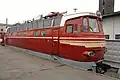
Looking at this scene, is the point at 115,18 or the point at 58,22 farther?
the point at 115,18

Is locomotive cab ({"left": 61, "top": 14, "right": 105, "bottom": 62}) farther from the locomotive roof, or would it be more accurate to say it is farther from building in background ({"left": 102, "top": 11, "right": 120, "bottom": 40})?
building in background ({"left": 102, "top": 11, "right": 120, "bottom": 40})

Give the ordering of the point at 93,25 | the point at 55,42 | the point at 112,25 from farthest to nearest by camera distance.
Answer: the point at 112,25 < the point at 55,42 < the point at 93,25

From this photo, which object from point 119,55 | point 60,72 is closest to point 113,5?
point 119,55

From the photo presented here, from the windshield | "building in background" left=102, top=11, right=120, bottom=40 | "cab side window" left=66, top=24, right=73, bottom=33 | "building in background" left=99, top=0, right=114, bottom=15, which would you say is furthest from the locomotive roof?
"building in background" left=99, top=0, right=114, bottom=15

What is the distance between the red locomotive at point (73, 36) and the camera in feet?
31.6

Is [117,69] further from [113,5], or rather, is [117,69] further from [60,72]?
[113,5]

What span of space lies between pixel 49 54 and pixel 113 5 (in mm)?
17119

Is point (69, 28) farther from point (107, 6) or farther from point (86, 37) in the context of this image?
point (107, 6)

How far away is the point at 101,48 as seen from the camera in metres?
10.0

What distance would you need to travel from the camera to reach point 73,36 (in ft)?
32.9

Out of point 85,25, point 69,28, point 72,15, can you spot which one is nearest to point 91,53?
point 85,25

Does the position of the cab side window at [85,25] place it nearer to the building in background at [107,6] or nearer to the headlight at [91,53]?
the headlight at [91,53]

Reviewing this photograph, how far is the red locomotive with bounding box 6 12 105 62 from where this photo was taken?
9.62 meters

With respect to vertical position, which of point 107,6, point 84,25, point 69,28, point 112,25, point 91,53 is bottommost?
point 91,53
